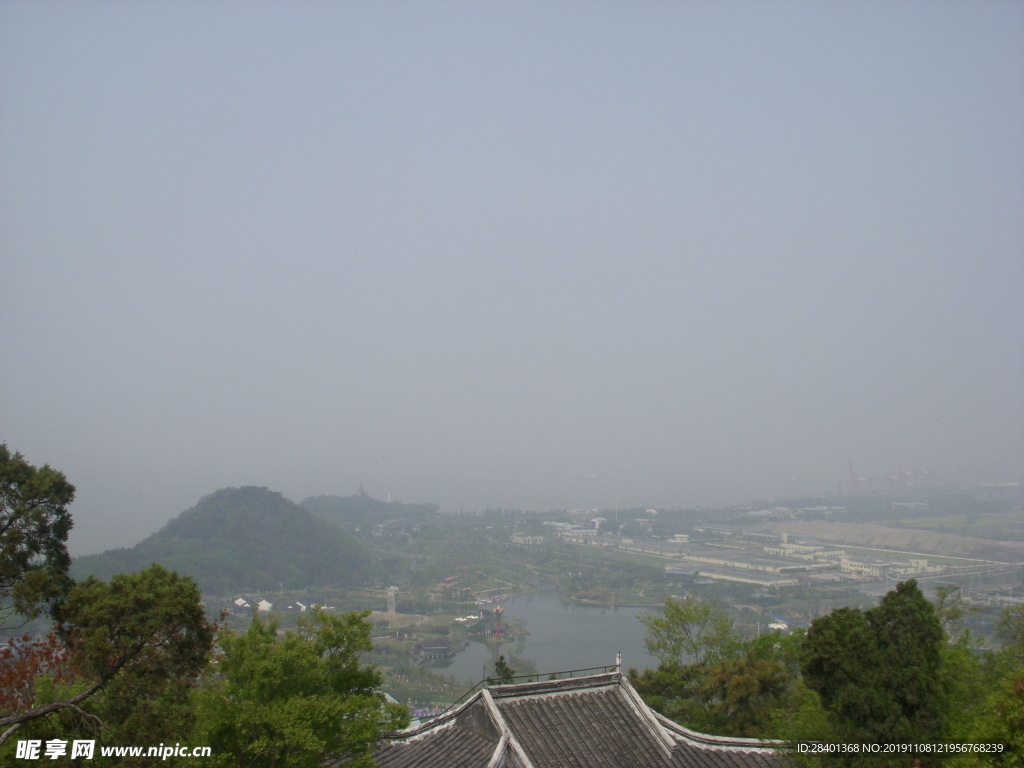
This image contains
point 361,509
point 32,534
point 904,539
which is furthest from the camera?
point 361,509

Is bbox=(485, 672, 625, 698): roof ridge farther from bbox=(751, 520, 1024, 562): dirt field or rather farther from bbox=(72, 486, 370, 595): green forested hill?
bbox=(72, 486, 370, 595): green forested hill

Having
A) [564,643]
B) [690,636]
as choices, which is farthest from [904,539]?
[690,636]

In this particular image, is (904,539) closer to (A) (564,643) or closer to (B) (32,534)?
(A) (564,643)

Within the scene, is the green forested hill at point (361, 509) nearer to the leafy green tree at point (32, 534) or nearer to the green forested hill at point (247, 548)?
the green forested hill at point (247, 548)

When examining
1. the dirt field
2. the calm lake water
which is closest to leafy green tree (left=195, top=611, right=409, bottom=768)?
the calm lake water

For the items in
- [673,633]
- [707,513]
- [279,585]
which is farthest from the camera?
[707,513]

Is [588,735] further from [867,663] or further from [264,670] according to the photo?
[264,670]

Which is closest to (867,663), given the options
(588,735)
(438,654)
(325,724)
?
(588,735)
